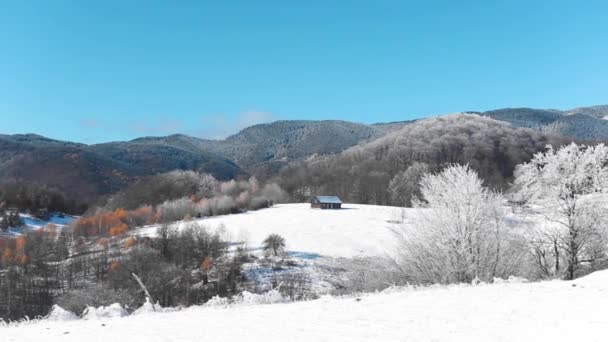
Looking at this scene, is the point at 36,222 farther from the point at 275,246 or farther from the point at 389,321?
the point at 389,321

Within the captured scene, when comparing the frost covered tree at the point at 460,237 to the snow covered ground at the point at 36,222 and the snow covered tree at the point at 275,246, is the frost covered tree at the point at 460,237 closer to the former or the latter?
the snow covered tree at the point at 275,246

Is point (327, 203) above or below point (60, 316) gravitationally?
below

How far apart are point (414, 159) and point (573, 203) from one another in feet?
450

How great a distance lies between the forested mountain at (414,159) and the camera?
133375 millimetres

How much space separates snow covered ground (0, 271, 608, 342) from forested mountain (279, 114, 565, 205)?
107 metres

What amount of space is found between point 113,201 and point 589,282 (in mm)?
163855

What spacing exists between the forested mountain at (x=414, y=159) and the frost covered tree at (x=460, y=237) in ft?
308

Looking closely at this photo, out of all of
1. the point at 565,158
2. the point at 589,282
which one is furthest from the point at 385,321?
the point at 565,158

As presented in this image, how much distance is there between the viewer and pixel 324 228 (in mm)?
82000

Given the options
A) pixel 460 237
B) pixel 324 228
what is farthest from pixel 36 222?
pixel 460 237

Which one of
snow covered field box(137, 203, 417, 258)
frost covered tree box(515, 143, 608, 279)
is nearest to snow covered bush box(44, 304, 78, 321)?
frost covered tree box(515, 143, 608, 279)

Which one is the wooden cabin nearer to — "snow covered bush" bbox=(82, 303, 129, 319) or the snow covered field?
the snow covered field

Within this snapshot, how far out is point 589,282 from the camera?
524 inches

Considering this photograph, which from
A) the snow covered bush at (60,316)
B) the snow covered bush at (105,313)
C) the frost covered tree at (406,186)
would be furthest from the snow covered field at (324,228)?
the snow covered bush at (60,316)
